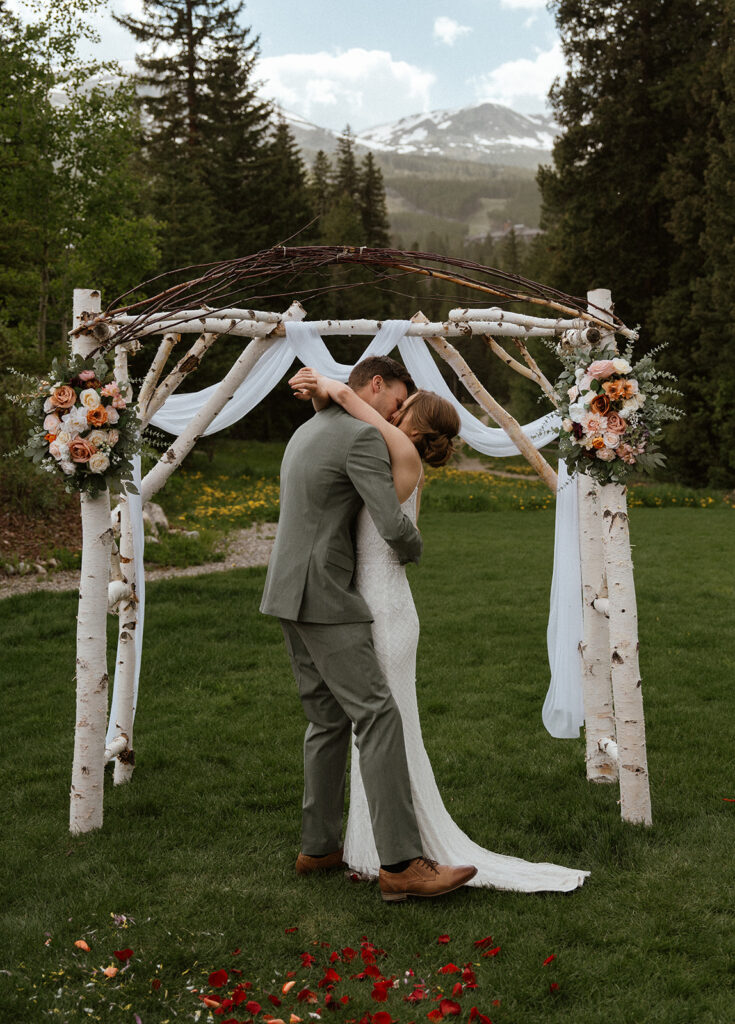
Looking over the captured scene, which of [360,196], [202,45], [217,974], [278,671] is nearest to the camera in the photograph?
[217,974]

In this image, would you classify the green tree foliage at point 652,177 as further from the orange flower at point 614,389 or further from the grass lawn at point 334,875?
the orange flower at point 614,389

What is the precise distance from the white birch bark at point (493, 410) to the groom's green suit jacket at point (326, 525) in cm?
144

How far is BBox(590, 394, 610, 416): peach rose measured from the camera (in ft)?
13.9

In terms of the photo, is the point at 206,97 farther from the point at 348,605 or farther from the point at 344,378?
the point at 348,605

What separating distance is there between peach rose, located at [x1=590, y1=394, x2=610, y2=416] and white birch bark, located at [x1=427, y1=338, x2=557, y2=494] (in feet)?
2.28

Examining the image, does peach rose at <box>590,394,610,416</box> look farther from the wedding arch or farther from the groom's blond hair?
the groom's blond hair

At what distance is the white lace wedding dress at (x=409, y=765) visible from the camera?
3.71 metres

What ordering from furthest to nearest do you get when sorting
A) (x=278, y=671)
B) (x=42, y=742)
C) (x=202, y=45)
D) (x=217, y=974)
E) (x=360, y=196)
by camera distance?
1. (x=360, y=196)
2. (x=202, y=45)
3. (x=278, y=671)
4. (x=42, y=742)
5. (x=217, y=974)

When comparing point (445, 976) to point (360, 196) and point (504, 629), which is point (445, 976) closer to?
point (504, 629)

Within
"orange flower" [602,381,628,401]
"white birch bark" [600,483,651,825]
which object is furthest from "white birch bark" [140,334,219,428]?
"white birch bark" [600,483,651,825]

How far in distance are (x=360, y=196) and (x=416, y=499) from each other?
125ft

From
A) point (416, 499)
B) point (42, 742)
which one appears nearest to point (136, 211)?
point (42, 742)

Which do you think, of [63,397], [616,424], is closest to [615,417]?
[616,424]

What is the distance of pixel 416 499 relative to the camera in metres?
3.92
